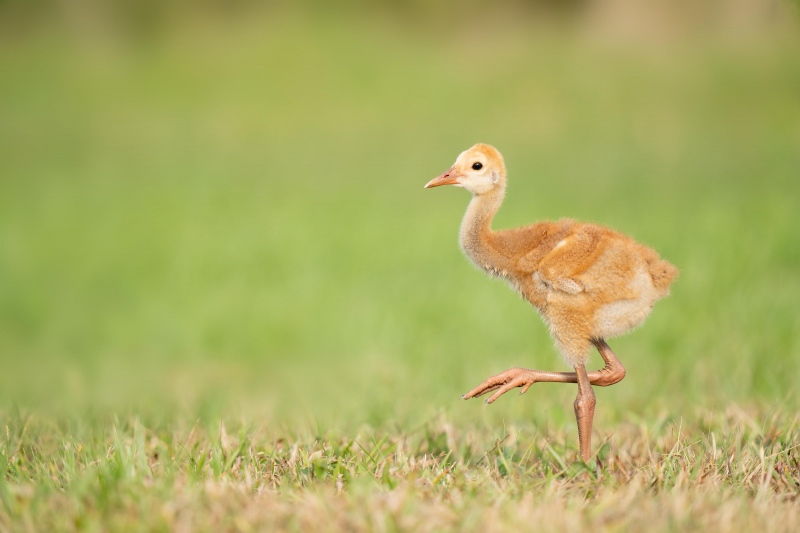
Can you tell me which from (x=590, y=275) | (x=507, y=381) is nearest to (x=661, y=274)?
(x=590, y=275)

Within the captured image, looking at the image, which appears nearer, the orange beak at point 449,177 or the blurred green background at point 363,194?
the orange beak at point 449,177

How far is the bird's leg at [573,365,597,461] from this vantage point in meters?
3.95

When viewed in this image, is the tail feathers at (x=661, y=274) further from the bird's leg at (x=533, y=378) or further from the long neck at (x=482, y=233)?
the long neck at (x=482, y=233)

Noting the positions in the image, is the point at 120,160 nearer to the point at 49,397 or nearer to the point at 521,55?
the point at 521,55

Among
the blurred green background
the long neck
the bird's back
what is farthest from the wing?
the blurred green background

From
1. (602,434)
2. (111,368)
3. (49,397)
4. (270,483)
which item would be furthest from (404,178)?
(270,483)

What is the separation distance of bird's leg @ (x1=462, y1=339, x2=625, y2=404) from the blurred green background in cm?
132

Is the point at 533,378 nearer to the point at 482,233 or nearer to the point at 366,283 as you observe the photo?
the point at 482,233

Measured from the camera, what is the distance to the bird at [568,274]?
4.03m

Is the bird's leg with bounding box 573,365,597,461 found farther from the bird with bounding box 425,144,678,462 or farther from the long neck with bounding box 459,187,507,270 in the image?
the long neck with bounding box 459,187,507,270

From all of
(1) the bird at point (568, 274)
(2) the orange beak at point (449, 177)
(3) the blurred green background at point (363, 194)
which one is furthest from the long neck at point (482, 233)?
(3) the blurred green background at point (363, 194)

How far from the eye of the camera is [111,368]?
890 centimetres

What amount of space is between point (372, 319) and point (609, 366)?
5.18m

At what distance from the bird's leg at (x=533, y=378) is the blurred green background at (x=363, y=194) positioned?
1.32 metres
